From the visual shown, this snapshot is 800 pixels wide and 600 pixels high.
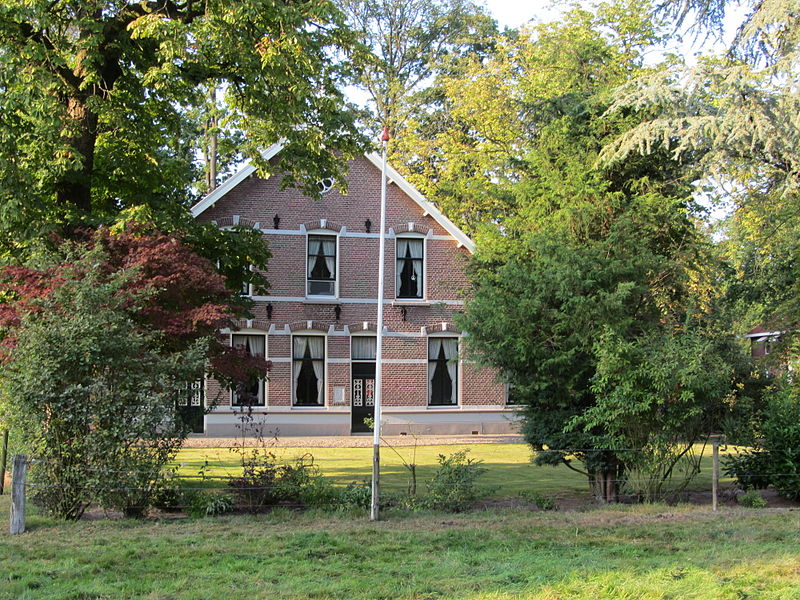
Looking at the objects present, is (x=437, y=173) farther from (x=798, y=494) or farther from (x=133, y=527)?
(x=133, y=527)

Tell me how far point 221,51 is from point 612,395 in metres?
8.52

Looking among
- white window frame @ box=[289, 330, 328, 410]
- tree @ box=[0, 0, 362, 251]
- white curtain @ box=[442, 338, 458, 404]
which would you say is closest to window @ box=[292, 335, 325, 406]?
white window frame @ box=[289, 330, 328, 410]

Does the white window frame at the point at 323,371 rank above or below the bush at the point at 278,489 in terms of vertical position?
above

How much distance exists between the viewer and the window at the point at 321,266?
2723 cm

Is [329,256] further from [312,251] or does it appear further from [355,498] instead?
[355,498]

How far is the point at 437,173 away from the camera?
3531cm

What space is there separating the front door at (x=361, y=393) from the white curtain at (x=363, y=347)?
233mm

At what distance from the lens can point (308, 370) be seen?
2712 centimetres

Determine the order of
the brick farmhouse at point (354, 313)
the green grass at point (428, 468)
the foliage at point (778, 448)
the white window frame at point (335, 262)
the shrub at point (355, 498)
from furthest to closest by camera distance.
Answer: the white window frame at point (335, 262) → the brick farmhouse at point (354, 313) → the green grass at point (428, 468) → the foliage at point (778, 448) → the shrub at point (355, 498)

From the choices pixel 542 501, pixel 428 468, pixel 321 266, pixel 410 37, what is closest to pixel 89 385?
pixel 542 501

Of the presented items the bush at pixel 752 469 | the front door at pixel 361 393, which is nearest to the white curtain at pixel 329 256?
the front door at pixel 361 393

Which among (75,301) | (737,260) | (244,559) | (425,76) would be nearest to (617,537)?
(244,559)

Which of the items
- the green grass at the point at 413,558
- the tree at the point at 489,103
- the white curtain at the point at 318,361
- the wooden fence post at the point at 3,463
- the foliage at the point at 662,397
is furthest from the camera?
the tree at the point at 489,103

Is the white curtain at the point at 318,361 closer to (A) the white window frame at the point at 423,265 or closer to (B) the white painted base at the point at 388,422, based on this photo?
(B) the white painted base at the point at 388,422
